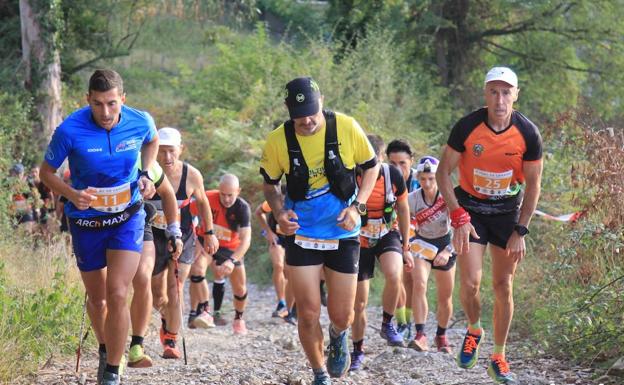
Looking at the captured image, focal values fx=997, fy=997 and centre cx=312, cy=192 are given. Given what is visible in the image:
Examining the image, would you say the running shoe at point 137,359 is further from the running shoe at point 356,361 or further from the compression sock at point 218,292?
the compression sock at point 218,292

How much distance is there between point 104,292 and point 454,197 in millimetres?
2926

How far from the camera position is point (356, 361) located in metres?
9.72

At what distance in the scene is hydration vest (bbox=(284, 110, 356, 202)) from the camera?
754cm

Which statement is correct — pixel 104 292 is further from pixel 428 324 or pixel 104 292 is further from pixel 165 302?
pixel 428 324

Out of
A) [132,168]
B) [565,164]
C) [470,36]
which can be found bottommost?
[470,36]

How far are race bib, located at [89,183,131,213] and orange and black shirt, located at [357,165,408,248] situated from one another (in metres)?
3.00

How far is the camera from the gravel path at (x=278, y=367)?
8.61m

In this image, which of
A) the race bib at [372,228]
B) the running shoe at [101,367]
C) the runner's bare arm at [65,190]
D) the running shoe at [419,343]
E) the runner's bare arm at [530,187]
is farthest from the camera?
the running shoe at [419,343]

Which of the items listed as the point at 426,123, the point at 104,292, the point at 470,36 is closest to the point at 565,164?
the point at 104,292

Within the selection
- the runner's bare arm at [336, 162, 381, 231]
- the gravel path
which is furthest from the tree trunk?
the runner's bare arm at [336, 162, 381, 231]

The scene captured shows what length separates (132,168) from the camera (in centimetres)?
769

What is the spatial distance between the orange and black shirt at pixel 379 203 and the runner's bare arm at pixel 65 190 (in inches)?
134

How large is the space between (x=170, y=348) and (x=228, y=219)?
2.78 metres

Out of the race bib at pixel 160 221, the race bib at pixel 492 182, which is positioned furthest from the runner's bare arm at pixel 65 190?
the race bib at pixel 492 182
